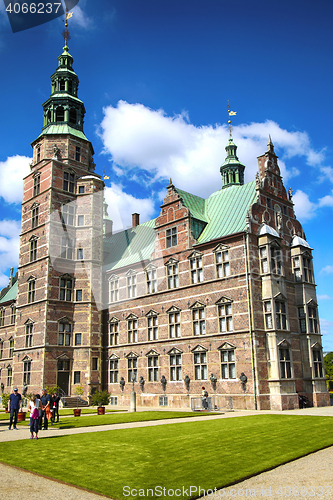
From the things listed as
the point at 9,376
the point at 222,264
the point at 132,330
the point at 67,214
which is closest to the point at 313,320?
the point at 222,264

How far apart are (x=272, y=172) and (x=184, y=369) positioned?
1831cm

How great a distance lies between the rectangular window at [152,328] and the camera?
1510 inches

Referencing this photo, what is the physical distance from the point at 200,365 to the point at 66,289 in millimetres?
16760

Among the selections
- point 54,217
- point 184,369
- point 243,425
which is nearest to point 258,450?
point 243,425

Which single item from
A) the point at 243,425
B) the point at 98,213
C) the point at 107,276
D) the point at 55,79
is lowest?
the point at 243,425

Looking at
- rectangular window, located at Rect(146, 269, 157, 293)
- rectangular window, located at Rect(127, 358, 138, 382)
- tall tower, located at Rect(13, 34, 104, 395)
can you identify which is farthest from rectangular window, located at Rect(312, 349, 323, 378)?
tall tower, located at Rect(13, 34, 104, 395)

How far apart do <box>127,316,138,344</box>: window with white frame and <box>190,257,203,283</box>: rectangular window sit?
8280mm

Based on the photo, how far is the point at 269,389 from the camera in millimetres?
30078

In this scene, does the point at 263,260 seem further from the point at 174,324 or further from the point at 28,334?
the point at 28,334

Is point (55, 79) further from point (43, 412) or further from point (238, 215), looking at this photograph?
point (43, 412)

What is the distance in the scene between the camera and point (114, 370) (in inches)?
1640

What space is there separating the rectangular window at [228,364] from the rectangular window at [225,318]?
65.4 inches

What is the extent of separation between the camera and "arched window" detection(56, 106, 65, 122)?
49556 millimetres

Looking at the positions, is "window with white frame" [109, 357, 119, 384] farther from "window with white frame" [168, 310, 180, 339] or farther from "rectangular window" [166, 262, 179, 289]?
"rectangular window" [166, 262, 179, 289]
